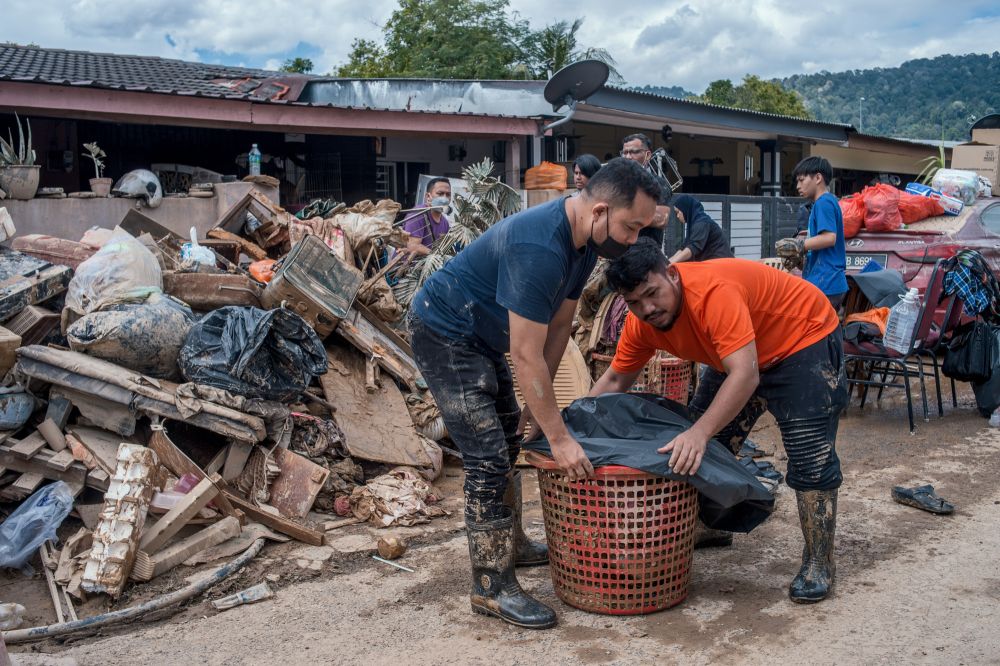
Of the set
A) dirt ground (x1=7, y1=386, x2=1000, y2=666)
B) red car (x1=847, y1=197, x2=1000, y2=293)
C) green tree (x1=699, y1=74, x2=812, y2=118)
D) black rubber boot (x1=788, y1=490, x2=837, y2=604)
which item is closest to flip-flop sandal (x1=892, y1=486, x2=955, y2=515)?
dirt ground (x1=7, y1=386, x2=1000, y2=666)

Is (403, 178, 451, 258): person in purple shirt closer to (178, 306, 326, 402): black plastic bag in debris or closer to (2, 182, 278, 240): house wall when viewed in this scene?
(2, 182, 278, 240): house wall

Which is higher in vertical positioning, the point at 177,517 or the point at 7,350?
the point at 7,350

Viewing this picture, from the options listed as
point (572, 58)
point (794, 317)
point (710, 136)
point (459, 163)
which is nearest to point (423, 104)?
point (459, 163)

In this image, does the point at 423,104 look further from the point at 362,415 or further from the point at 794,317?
the point at 794,317

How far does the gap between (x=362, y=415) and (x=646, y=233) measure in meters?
2.08

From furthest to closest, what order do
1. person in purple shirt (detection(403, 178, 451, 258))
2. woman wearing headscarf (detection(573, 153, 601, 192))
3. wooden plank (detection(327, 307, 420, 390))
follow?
1. person in purple shirt (detection(403, 178, 451, 258))
2. wooden plank (detection(327, 307, 420, 390))
3. woman wearing headscarf (detection(573, 153, 601, 192))

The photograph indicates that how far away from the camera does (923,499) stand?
15.6ft

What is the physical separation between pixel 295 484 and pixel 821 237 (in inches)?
159

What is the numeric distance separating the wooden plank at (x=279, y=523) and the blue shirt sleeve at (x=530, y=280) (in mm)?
1936

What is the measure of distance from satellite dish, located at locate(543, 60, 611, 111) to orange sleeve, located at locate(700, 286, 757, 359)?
6574 mm

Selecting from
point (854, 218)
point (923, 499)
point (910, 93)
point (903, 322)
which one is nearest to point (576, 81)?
point (854, 218)

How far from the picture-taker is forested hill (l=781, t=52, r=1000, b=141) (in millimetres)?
83562

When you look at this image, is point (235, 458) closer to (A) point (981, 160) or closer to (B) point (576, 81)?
(B) point (576, 81)

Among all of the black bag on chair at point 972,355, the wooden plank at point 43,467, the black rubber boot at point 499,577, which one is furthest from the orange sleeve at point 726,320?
the black bag on chair at point 972,355
